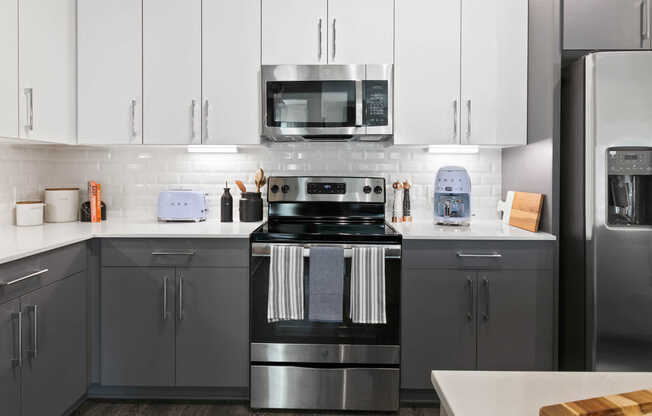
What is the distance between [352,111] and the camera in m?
2.56

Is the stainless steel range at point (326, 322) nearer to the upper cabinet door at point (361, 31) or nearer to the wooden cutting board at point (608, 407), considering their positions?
the upper cabinet door at point (361, 31)

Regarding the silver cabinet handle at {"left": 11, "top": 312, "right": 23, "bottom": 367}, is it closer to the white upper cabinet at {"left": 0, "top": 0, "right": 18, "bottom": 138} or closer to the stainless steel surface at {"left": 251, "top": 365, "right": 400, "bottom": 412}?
the white upper cabinet at {"left": 0, "top": 0, "right": 18, "bottom": 138}

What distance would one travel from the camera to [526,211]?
8.22 feet

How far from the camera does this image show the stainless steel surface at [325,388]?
2.30 m

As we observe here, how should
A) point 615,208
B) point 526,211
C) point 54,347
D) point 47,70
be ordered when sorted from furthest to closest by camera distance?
point 526,211, point 47,70, point 615,208, point 54,347

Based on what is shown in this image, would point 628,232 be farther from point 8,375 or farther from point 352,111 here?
point 8,375

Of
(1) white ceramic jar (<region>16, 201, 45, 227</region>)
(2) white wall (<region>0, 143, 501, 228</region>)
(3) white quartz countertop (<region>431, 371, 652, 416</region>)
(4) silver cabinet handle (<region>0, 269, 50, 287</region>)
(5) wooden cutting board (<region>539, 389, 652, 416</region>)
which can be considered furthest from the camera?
(2) white wall (<region>0, 143, 501, 228</region>)

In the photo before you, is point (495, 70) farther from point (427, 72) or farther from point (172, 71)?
point (172, 71)

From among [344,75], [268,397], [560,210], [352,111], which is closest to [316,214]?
[352,111]

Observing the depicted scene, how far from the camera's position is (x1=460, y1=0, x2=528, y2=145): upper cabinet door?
8.39 feet

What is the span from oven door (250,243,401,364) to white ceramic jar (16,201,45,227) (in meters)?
1.31

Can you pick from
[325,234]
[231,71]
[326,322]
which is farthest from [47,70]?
[326,322]

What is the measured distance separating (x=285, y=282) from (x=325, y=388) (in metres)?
0.58

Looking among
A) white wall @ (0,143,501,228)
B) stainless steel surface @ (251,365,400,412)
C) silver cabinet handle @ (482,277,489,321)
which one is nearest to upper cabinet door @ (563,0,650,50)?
white wall @ (0,143,501,228)
